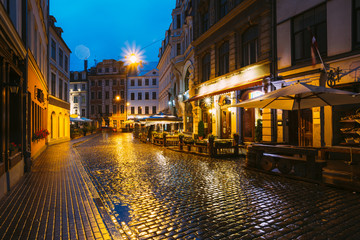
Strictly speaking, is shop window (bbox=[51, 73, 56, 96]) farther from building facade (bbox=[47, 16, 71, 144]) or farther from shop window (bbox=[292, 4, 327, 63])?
shop window (bbox=[292, 4, 327, 63])

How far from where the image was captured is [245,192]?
6117mm

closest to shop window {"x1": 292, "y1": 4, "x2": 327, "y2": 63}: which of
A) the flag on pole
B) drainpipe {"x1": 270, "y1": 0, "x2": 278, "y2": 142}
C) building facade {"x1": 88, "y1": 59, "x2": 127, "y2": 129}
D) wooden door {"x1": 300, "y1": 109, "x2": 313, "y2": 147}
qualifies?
the flag on pole

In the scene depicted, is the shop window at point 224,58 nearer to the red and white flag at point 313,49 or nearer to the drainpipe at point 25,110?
the red and white flag at point 313,49

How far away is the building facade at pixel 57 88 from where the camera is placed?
21.0 m

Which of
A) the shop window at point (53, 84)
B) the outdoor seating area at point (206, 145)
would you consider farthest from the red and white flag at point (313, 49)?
the shop window at point (53, 84)

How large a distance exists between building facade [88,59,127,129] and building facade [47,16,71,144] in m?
32.0

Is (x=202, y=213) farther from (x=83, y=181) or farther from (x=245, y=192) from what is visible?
(x=83, y=181)

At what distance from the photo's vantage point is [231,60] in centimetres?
1816

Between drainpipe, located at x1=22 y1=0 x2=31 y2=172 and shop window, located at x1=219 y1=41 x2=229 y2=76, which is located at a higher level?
shop window, located at x1=219 y1=41 x2=229 y2=76

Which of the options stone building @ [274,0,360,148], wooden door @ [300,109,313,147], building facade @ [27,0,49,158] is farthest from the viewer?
wooden door @ [300,109,313,147]

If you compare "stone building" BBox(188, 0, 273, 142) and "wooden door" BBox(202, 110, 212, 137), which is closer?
"stone building" BBox(188, 0, 273, 142)

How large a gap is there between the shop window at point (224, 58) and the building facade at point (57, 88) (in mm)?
13653

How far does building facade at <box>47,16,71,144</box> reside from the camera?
21000mm

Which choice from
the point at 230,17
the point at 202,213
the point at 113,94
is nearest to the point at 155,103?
the point at 113,94
